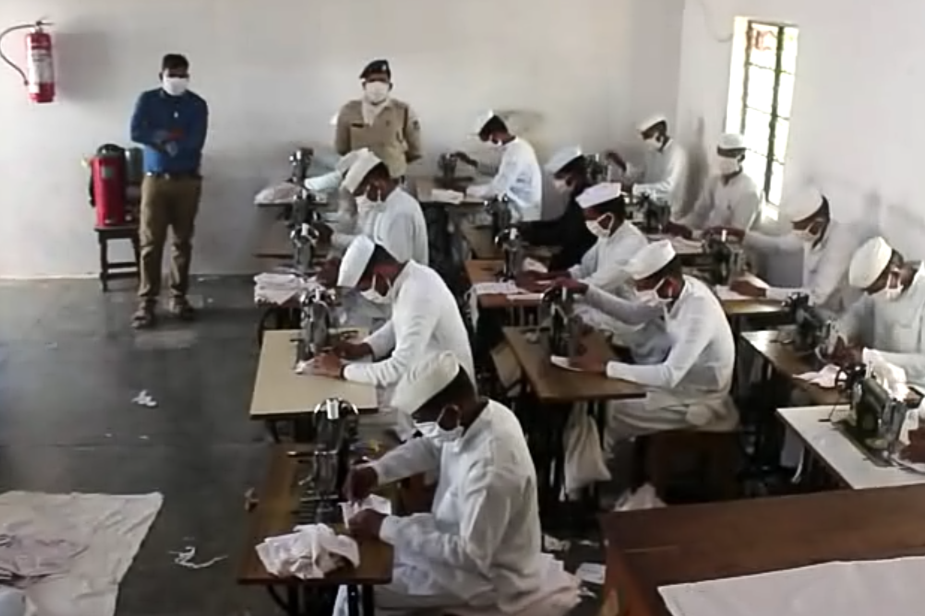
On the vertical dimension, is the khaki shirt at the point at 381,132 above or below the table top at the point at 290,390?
above

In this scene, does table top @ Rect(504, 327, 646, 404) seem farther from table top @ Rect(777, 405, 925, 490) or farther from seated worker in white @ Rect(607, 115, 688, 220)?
seated worker in white @ Rect(607, 115, 688, 220)

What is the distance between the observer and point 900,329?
4.95 meters

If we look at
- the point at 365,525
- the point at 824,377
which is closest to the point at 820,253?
the point at 824,377

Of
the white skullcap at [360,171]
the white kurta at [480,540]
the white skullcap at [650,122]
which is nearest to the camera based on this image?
the white kurta at [480,540]

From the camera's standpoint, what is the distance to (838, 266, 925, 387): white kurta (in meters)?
4.67

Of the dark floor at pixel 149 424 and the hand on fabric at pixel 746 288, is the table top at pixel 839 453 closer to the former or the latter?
the dark floor at pixel 149 424

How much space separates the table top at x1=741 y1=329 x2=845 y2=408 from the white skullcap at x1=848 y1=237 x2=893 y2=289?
452 mm

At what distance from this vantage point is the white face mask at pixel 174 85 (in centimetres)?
755

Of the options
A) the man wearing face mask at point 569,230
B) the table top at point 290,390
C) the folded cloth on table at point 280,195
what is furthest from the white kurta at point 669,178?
the table top at point 290,390

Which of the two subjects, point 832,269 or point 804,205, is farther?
point 804,205

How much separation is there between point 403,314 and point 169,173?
353cm

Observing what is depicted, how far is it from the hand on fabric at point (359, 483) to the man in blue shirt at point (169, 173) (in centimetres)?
469

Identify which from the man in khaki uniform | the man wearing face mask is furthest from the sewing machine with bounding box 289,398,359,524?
the man in khaki uniform

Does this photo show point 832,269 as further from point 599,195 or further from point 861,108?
point 599,195
